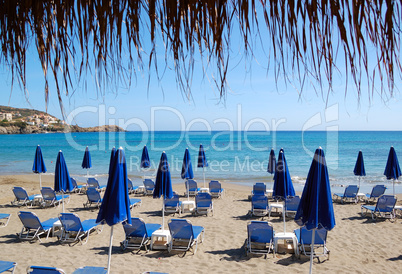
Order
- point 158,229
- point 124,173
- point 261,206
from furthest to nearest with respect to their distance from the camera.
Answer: point 261,206 < point 158,229 < point 124,173

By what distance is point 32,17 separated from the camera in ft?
4.88

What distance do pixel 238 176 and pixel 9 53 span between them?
20.9 meters

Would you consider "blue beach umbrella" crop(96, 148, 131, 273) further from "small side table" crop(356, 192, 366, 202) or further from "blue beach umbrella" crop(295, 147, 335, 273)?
"small side table" crop(356, 192, 366, 202)

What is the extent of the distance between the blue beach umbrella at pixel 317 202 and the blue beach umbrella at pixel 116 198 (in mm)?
2503

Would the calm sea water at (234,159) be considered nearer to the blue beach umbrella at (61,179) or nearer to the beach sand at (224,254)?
the beach sand at (224,254)

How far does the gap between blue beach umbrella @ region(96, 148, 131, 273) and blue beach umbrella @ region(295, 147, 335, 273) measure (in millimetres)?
2503

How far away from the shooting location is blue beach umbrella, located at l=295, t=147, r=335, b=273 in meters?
4.15

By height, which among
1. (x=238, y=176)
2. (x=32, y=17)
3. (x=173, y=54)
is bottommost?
(x=238, y=176)

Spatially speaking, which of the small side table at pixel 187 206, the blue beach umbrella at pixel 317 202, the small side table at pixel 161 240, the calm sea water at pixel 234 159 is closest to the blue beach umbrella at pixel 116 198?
the small side table at pixel 161 240

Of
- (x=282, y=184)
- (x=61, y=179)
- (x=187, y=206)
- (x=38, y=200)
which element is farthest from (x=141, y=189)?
(x=282, y=184)

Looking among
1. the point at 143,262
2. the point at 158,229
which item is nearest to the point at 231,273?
the point at 143,262

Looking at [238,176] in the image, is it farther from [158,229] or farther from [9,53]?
[9,53]

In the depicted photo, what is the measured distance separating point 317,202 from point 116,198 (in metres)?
2.79

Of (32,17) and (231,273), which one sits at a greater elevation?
(32,17)
